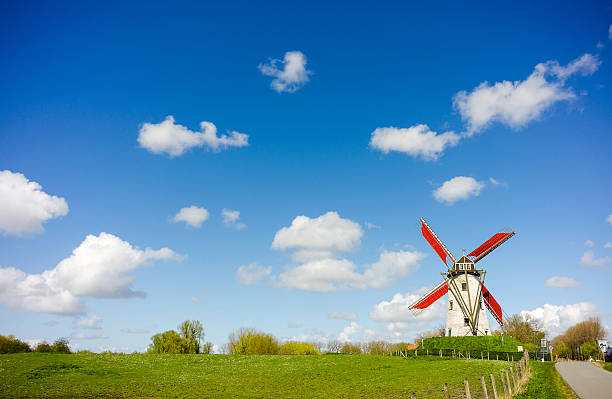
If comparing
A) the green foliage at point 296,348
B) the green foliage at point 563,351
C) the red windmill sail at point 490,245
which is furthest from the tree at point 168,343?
the green foliage at point 563,351

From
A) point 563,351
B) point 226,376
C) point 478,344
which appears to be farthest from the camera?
point 563,351

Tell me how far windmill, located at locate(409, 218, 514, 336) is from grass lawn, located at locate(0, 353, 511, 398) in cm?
1676

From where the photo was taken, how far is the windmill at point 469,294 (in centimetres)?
7038

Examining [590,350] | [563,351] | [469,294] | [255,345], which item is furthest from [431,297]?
[563,351]

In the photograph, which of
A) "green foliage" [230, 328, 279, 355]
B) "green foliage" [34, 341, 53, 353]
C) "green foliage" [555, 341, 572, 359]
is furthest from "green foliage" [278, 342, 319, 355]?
"green foliage" [555, 341, 572, 359]

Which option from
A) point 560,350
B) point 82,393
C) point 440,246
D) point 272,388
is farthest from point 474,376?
point 560,350

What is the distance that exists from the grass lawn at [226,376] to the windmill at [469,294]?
16.8 m

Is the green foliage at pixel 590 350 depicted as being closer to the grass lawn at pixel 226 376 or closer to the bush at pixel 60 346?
the grass lawn at pixel 226 376

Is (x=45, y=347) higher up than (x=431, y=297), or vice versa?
(x=431, y=297)

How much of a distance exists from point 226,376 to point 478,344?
127 feet

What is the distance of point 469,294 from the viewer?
71.2 meters

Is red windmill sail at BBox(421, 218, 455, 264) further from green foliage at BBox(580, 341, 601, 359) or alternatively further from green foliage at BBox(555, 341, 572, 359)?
green foliage at BBox(555, 341, 572, 359)

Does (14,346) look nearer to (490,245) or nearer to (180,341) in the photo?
(180,341)

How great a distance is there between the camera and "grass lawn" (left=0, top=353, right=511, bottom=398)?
32.1m
